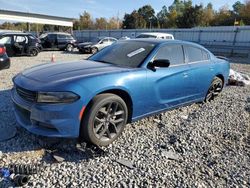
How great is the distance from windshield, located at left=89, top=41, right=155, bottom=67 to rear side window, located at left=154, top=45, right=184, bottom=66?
7.5 inches

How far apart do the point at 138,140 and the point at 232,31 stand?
23.8 metres

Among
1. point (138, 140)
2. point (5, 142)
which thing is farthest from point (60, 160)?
point (138, 140)

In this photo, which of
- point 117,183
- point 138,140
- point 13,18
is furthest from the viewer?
point 13,18

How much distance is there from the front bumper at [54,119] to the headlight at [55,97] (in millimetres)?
53

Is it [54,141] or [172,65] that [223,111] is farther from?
[54,141]

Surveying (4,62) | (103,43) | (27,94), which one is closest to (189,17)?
(103,43)

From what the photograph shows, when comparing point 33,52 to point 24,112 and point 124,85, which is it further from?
point 124,85

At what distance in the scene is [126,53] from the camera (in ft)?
14.6

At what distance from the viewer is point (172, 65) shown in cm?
451

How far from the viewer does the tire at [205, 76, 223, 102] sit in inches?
232


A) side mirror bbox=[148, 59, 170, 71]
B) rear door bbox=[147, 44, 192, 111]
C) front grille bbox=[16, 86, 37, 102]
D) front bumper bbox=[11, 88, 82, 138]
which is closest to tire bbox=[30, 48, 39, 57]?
rear door bbox=[147, 44, 192, 111]

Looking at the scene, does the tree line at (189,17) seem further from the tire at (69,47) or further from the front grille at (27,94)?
the front grille at (27,94)

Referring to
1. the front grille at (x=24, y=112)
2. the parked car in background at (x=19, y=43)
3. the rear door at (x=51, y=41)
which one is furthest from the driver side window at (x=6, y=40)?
the front grille at (x=24, y=112)

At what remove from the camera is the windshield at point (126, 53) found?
4.19m
